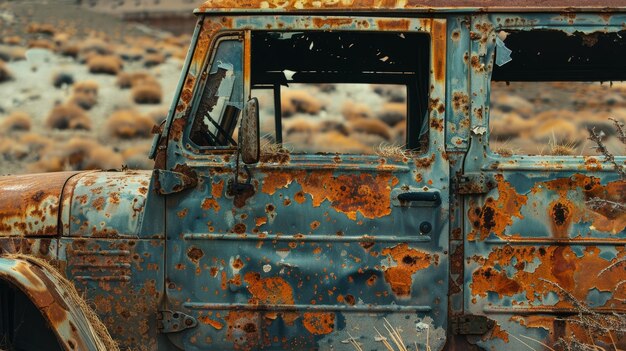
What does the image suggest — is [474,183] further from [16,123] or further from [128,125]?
[16,123]

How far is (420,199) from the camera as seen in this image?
13.4 ft

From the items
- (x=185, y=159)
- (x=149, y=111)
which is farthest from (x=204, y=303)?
(x=149, y=111)

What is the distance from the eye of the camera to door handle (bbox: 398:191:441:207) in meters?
4.08

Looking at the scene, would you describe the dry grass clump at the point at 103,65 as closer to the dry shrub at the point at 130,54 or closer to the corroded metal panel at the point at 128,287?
the dry shrub at the point at 130,54

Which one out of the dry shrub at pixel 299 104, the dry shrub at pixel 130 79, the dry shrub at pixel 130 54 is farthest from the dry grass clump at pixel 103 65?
the dry shrub at pixel 299 104

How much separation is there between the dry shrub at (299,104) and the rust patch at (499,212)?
23.3 metres

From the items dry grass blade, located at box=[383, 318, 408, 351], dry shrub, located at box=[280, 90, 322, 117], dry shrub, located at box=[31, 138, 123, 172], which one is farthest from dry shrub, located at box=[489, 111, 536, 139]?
dry grass blade, located at box=[383, 318, 408, 351]

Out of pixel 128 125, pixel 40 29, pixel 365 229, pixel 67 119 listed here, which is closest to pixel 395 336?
pixel 365 229

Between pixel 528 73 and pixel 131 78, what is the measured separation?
26871mm

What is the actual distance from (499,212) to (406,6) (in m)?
1.00

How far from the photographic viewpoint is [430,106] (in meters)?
4.16

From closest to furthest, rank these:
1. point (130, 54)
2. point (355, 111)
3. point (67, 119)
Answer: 1. point (67, 119)
2. point (355, 111)
3. point (130, 54)

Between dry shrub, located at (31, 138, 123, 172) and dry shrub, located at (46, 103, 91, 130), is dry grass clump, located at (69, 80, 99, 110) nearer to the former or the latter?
dry shrub, located at (46, 103, 91, 130)

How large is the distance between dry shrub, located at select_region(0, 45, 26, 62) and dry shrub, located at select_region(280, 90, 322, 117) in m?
10.8
